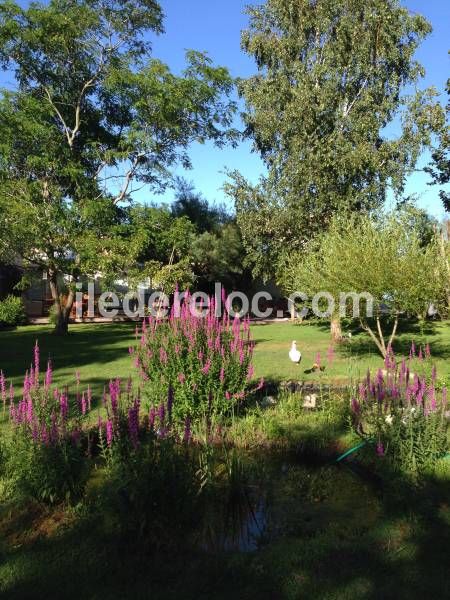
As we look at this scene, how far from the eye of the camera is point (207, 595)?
2824 mm

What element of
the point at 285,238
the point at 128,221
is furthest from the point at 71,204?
the point at 285,238

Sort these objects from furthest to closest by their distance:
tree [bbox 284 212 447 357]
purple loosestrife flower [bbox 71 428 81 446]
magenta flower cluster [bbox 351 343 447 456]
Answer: tree [bbox 284 212 447 357] → magenta flower cluster [bbox 351 343 447 456] → purple loosestrife flower [bbox 71 428 81 446]

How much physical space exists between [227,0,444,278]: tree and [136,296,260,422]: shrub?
42.7 feet

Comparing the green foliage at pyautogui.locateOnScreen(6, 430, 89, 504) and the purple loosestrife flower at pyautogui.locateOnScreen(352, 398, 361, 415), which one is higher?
the purple loosestrife flower at pyautogui.locateOnScreen(352, 398, 361, 415)

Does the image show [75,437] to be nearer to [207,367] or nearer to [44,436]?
[44,436]

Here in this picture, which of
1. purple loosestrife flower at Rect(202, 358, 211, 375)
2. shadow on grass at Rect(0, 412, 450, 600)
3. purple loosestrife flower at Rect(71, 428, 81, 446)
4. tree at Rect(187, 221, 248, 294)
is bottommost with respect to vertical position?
shadow on grass at Rect(0, 412, 450, 600)

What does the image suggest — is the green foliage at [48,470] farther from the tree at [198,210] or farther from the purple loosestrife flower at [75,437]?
the tree at [198,210]

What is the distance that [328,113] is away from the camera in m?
18.2

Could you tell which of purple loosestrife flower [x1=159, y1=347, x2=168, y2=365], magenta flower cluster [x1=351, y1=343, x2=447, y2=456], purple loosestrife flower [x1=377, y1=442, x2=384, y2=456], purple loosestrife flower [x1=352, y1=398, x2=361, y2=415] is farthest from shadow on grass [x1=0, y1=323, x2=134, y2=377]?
purple loosestrife flower [x1=377, y1=442, x2=384, y2=456]

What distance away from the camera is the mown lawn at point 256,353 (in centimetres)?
1001

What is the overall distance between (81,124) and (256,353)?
42.9ft

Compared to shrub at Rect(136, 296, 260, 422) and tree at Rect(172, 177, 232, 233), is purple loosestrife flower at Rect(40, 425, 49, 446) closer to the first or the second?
shrub at Rect(136, 296, 260, 422)

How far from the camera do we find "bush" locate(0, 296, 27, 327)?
71.6ft

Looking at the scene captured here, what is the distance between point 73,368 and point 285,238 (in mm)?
10882
